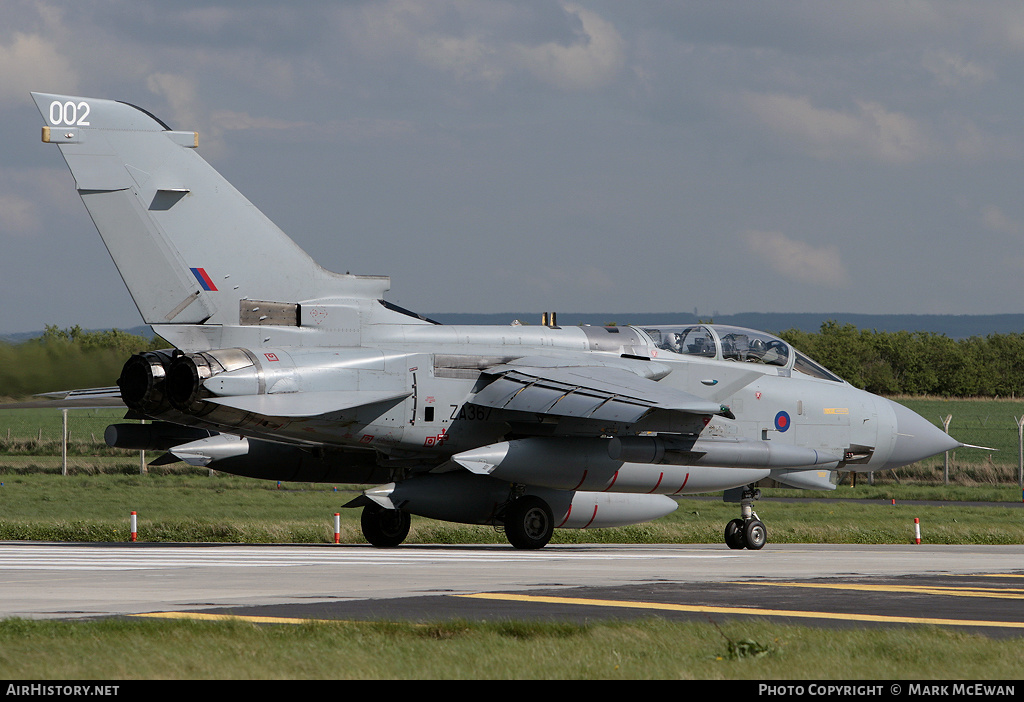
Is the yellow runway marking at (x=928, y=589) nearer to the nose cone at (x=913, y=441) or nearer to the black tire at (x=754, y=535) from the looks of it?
the black tire at (x=754, y=535)

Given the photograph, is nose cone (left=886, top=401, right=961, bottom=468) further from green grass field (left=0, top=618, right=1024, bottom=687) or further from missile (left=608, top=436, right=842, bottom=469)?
green grass field (left=0, top=618, right=1024, bottom=687)

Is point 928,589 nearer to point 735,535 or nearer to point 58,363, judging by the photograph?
point 735,535

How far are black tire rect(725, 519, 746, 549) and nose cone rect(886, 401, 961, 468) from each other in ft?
12.2

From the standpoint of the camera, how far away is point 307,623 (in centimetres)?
949

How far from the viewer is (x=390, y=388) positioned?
19.2m

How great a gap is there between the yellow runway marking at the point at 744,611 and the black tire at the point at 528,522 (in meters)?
7.78

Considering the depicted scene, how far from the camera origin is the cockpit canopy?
21.8 metres

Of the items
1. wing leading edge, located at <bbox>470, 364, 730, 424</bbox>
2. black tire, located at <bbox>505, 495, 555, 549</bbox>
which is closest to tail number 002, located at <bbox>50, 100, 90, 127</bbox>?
wing leading edge, located at <bbox>470, 364, 730, 424</bbox>

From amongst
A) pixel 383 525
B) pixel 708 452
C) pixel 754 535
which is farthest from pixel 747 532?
pixel 383 525

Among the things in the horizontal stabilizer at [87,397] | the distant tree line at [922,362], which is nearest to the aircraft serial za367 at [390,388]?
the horizontal stabilizer at [87,397]

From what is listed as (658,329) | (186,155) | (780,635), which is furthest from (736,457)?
(780,635)

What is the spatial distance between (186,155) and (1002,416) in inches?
2309

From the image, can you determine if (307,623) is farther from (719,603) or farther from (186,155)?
(186,155)

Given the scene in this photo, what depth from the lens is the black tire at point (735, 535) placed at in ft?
69.8
